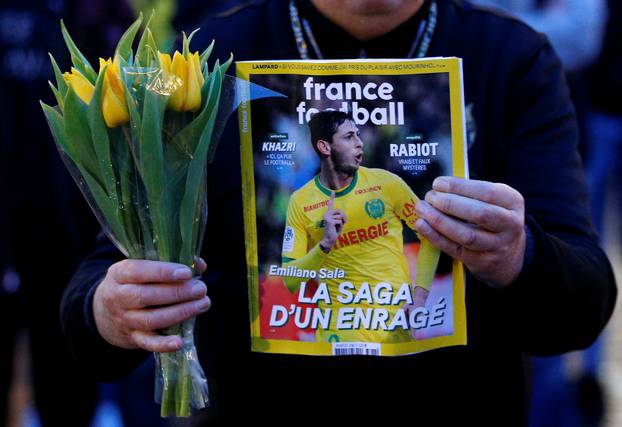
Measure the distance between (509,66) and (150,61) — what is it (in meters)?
0.66

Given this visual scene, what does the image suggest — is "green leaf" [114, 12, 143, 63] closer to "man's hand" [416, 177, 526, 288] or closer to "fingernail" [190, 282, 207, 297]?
"fingernail" [190, 282, 207, 297]

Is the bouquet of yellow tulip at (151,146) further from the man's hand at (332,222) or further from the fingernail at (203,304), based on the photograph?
the man's hand at (332,222)

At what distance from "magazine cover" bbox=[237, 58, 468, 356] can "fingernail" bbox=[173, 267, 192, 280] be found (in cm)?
16

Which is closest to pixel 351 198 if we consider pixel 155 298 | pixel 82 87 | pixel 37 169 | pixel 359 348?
pixel 359 348

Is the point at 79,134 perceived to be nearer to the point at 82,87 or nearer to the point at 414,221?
the point at 82,87

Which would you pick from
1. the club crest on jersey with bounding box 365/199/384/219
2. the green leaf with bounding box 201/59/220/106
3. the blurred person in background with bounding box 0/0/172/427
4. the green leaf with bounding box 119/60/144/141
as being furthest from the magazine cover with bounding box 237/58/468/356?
the blurred person in background with bounding box 0/0/172/427

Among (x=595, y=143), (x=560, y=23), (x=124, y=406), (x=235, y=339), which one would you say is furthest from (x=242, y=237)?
(x=595, y=143)

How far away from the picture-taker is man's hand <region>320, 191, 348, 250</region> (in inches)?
60.4

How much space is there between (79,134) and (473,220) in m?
0.59

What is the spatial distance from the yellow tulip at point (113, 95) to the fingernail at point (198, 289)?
271mm

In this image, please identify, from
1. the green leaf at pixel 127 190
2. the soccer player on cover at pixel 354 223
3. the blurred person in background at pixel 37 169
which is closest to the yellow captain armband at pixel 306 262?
the soccer player on cover at pixel 354 223

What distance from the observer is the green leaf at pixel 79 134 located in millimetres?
1443

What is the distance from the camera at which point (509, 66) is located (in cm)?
175

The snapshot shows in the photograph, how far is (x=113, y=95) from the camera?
56.2 inches
